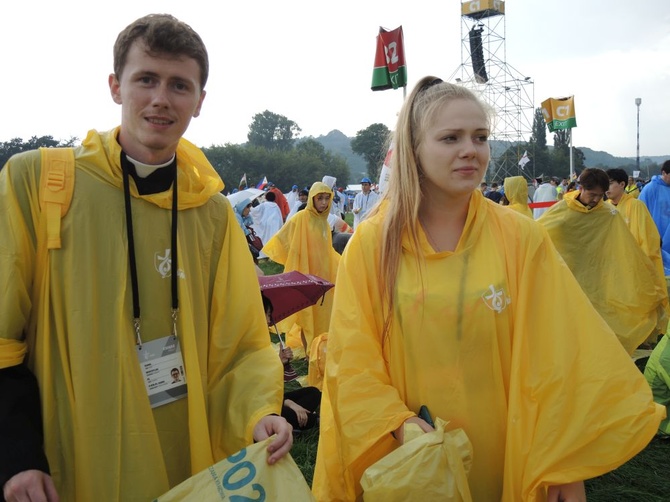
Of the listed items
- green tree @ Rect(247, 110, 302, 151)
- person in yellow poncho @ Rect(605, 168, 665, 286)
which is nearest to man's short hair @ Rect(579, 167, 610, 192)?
person in yellow poncho @ Rect(605, 168, 665, 286)

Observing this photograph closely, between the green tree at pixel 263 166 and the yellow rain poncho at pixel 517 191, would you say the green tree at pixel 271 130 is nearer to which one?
the green tree at pixel 263 166

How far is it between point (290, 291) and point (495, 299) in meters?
2.81

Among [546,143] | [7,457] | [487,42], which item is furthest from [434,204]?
[546,143]

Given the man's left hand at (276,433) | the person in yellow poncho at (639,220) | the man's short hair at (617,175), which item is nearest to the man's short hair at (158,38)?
the man's left hand at (276,433)

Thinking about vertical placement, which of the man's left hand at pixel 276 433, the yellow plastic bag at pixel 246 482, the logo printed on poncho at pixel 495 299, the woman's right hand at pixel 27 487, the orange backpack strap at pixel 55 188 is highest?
the orange backpack strap at pixel 55 188

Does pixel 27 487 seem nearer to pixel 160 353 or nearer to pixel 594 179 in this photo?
pixel 160 353

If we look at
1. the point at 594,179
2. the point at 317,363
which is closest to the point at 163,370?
the point at 317,363

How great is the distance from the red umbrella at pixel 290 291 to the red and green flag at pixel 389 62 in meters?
3.79

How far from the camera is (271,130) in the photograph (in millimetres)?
120562

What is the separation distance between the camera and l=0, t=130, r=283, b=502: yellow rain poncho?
1571 millimetres

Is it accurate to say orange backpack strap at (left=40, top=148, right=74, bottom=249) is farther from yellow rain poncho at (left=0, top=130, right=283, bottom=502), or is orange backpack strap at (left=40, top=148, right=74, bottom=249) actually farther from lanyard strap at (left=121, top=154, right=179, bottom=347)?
lanyard strap at (left=121, top=154, right=179, bottom=347)

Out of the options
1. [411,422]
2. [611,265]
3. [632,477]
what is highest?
[411,422]

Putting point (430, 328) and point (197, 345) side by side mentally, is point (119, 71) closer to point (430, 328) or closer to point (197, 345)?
point (197, 345)

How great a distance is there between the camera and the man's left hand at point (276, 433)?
5.25 feet
